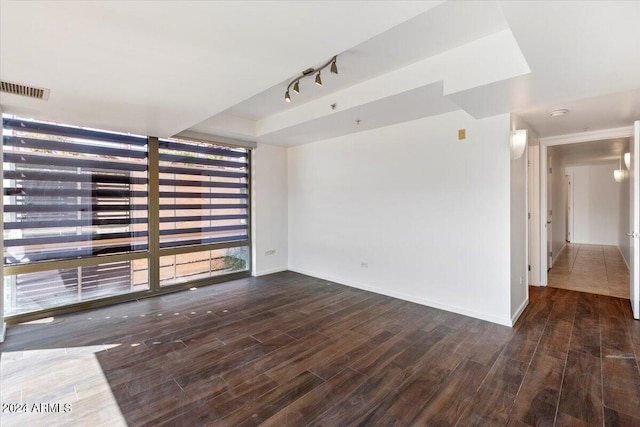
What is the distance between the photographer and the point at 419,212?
410 centimetres

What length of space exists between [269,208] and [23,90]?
3.75 meters

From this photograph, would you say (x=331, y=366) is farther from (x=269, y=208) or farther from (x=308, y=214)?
(x=269, y=208)

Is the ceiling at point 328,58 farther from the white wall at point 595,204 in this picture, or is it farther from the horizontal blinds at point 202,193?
A: the white wall at point 595,204

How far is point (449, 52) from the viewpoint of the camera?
2703mm

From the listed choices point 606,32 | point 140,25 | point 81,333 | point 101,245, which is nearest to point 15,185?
point 101,245

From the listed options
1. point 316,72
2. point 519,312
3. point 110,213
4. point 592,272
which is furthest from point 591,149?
point 110,213

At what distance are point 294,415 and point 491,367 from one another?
67.2 inches

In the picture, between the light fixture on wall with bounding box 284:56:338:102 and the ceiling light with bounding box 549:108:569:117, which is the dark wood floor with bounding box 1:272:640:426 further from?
the light fixture on wall with bounding box 284:56:338:102

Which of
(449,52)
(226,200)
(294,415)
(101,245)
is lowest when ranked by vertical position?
(294,415)

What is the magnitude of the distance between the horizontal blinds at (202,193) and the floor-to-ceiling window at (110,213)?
0.02 m

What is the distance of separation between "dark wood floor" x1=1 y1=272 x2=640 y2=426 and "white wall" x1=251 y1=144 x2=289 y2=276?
188 centimetres

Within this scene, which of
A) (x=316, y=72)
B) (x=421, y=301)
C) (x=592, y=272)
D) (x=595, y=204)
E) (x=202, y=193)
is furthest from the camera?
(x=595, y=204)

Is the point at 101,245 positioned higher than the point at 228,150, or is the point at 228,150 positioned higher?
the point at 228,150

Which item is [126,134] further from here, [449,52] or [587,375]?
[587,375]
